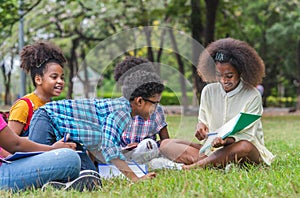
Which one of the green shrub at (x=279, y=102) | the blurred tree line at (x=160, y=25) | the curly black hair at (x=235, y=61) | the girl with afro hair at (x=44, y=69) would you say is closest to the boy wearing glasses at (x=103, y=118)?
the blurred tree line at (x=160, y=25)

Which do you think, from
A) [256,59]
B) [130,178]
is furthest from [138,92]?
[256,59]

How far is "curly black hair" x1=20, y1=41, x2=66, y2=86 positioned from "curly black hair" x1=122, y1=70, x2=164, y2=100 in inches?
38.5

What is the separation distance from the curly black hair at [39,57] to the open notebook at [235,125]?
131cm

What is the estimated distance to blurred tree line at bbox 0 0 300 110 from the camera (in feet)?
25.8

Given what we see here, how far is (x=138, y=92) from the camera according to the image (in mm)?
3346

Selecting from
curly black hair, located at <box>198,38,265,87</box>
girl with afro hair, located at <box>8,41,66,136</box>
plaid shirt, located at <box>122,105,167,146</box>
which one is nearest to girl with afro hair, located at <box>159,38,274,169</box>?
curly black hair, located at <box>198,38,265,87</box>

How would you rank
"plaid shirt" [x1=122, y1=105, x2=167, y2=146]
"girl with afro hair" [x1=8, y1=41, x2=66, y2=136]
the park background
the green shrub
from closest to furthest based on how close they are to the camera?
1. the park background
2. "plaid shirt" [x1=122, y1=105, x2=167, y2=146]
3. "girl with afro hair" [x1=8, y1=41, x2=66, y2=136]
4. the green shrub

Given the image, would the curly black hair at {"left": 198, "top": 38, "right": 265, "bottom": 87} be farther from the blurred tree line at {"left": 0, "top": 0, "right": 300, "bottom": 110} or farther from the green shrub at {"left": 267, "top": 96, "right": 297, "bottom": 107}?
the green shrub at {"left": 267, "top": 96, "right": 297, "bottom": 107}

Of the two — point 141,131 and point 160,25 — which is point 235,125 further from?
point 160,25

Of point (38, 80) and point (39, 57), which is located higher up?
point (39, 57)

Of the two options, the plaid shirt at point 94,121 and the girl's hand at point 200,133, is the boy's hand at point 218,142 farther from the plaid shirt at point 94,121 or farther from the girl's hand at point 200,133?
the plaid shirt at point 94,121

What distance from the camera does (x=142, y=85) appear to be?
3330mm

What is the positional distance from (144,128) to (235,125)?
688 millimetres

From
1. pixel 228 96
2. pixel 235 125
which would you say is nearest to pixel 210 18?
pixel 228 96
